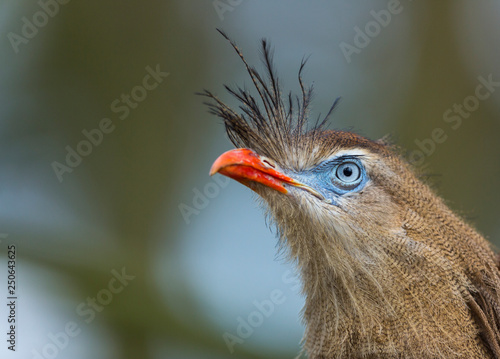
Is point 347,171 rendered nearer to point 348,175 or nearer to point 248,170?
point 348,175

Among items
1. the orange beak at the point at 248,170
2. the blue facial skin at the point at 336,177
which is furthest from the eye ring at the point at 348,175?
the orange beak at the point at 248,170

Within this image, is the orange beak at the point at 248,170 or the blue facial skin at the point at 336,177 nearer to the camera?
the orange beak at the point at 248,170

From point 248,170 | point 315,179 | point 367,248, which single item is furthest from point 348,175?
point 248,170

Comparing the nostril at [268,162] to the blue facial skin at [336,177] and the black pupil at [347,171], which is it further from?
the black pupil at [347,171]

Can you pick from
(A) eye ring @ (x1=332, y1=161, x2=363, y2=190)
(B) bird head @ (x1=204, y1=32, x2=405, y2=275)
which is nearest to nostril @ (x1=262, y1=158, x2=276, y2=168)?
(B) bird head @ (x1=204, y1=32, x2=405, y2=275)

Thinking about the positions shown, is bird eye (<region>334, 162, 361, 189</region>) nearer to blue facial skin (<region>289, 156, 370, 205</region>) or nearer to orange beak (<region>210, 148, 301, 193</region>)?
blue facial skin (<region>289, 156, 370, 205</region>)

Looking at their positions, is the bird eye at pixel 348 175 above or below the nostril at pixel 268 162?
below

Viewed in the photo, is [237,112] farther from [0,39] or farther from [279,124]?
[0,39]

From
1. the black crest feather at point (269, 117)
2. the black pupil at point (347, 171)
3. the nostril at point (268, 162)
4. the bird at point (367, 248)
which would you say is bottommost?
the bird at point (367, 248)
